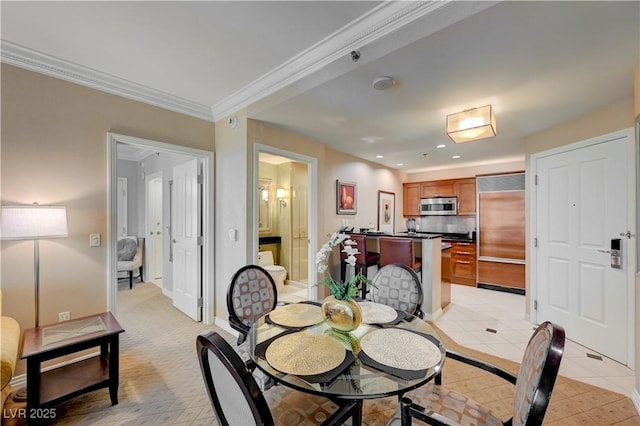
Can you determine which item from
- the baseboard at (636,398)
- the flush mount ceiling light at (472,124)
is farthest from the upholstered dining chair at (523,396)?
the flush mount ceiling light at (472,124)

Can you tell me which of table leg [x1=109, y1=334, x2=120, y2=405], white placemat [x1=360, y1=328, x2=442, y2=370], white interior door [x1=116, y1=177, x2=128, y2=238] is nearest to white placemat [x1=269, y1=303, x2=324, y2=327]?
white placemat [x1=360, y1=328, x2=442, y2=370]

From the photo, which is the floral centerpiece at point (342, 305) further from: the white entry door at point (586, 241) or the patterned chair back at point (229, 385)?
the white entry door at point (586, 241)

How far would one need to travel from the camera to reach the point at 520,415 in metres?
0.96

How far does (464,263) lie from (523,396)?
4797mm

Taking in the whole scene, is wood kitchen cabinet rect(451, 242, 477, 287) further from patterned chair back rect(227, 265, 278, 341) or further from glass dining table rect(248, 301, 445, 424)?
patterned chair back rect(227, 265, 278, 341)

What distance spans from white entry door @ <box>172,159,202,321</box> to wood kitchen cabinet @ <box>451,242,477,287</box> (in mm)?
4739

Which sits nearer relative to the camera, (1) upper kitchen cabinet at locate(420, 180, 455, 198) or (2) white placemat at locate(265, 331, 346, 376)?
(2) white placemat at locate(265, 331, 346, 376)

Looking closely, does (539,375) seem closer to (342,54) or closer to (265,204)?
(342,54)

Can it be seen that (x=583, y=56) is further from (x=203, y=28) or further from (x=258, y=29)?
(x=203, y=28)

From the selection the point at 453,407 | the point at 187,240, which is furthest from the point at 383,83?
the point at 187,240

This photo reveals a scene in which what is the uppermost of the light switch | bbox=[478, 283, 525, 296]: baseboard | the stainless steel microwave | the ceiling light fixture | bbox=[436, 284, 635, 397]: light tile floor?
the ceiling light fixture

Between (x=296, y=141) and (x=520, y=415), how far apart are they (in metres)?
3.26

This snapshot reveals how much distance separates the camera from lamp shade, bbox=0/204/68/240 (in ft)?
6.12

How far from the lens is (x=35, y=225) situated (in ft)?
6.40
